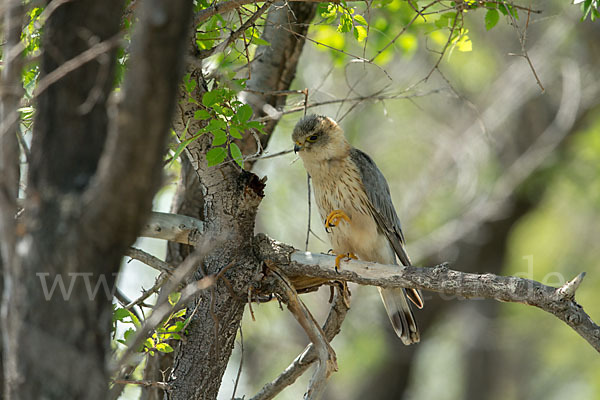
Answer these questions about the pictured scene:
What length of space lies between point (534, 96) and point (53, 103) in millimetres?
9366

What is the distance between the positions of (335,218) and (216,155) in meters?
2.03

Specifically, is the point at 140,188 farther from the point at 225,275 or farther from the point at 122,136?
the point at 225,275

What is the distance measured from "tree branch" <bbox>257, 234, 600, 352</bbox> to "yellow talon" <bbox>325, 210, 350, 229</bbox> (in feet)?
4.84

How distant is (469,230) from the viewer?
977 cm

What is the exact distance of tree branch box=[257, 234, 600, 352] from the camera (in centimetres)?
272

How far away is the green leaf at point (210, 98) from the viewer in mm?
3072

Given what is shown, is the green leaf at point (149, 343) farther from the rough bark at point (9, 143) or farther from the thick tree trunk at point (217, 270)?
the rough bark at point (9, 143)

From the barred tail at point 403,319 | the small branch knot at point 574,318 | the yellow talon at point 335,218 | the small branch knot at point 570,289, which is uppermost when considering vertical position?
the yellow talon at point 335,218

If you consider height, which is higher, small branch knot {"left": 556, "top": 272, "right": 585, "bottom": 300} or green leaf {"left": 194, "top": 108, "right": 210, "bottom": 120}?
green leaf {"left": 194, "top": 108, "right": 210, "bottom": 120}

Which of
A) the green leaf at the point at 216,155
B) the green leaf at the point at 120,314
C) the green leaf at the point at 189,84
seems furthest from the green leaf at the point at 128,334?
the green leaf at the point at 189,84

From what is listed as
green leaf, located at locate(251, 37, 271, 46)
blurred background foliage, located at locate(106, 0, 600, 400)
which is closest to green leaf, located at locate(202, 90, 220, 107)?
green leaf, located at locate(251, 37, 271, 46)

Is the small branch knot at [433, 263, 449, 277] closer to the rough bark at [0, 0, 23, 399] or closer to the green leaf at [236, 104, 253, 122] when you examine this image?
the green leaf at [236, 104, 253, 122]

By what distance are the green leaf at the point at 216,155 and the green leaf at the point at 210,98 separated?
8.9 inches

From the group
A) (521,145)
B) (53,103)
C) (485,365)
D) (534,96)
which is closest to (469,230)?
(521,145)
